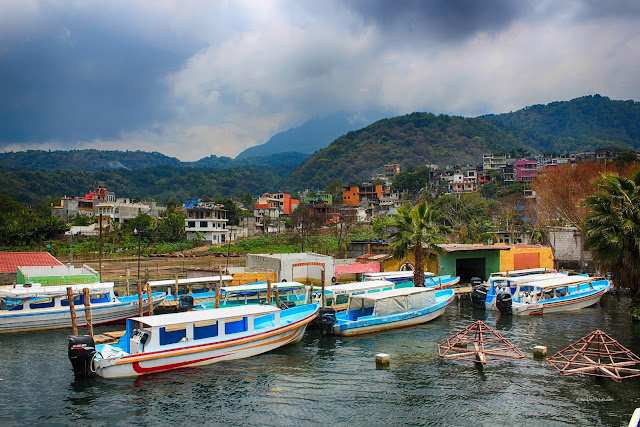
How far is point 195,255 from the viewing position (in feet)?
209

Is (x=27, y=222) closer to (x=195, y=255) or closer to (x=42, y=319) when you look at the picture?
(x=195, y=255)

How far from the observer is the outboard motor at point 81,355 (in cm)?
1822

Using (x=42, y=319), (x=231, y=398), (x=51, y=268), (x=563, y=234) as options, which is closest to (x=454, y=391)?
(x=231, y=398)

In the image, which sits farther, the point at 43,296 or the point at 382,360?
the point at 43,296

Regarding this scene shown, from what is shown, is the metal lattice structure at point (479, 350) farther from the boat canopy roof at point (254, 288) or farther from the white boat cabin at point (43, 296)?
the white boat cabin at point (43, 296)

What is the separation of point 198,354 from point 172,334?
1.33 meters

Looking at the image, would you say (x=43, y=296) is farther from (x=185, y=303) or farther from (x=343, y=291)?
(x=343, y=291)

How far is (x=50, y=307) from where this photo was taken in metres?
27.3

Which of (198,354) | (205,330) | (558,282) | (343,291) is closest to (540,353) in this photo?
(343,291)

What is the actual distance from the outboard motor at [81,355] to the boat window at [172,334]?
2521 mm

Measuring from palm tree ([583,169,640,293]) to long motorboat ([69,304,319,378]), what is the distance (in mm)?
15294

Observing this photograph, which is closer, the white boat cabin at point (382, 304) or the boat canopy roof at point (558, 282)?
the white boat cabin at point (382, 304)

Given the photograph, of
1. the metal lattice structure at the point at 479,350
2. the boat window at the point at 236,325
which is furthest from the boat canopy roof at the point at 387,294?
the boat window at the point at 236,325

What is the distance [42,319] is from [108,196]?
104m
